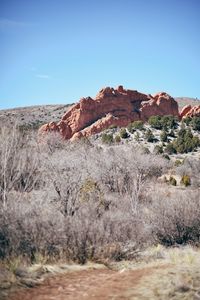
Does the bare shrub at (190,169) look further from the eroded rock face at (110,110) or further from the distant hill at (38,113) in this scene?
the distant hill at (38,113)

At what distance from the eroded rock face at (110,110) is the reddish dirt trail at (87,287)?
194ft

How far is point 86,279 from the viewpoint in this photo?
26.8 ft

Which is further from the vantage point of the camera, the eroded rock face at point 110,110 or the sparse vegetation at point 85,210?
the eroded rock face at point 110,110

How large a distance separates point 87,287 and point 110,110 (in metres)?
68.7

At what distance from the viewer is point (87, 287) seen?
752 centimetres

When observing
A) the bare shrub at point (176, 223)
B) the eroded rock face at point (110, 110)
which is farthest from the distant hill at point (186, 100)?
the bare shrub at point (176, 223)

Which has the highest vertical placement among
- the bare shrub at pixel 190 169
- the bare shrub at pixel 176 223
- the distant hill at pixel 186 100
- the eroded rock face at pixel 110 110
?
the distant hill at pixel 186 100

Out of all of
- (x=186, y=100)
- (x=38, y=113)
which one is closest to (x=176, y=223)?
(x=38, y=113)

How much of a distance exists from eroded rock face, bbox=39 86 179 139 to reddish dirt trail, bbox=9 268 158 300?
59.2 m

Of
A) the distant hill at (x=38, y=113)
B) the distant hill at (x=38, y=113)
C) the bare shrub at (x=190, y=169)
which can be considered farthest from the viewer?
the distant hill at (x=38, y=113)

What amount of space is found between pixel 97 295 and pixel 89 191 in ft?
47.9

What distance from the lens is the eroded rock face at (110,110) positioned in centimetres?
7076

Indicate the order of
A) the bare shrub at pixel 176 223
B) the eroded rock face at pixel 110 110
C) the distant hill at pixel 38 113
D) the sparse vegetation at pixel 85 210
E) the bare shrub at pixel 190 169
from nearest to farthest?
the sparse vegetation at pixel 85 210
the bare shrub at pixel 176 223
the bare shrub at pixel 190 169
the eroded rock face at pixel 110 110
the distant hill at pixel 38 113

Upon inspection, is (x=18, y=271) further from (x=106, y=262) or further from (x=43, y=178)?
(x=43, y=178)
